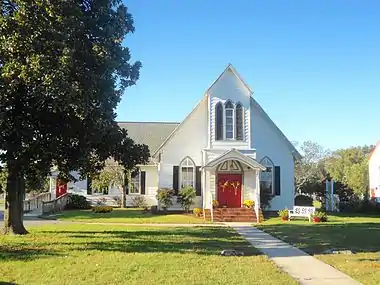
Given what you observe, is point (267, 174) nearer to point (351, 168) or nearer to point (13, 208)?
point (13, 208)

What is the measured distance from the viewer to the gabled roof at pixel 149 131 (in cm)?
4031

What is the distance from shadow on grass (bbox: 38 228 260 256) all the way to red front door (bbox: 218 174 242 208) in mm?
10035

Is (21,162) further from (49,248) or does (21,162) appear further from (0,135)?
(49,248)

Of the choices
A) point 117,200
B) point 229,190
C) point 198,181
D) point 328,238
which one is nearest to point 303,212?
point 229,190

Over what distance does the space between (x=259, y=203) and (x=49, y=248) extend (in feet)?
55.7

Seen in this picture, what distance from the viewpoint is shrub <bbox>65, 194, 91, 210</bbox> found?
121 feet

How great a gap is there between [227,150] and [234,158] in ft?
5.32

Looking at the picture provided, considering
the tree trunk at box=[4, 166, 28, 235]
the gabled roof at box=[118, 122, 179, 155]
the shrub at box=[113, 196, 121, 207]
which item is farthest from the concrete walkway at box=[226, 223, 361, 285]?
the gabled roof at box=[118, 122, 179, 155]

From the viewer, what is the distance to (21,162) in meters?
17.0

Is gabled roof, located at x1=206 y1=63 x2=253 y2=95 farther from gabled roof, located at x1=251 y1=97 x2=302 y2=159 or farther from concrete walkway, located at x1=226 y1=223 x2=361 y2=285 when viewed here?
concrete walkway, located at x1=226 y1=223 x2=361 y2=285

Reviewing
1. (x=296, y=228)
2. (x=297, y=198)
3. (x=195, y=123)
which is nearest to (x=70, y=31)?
(x=296, y=228)

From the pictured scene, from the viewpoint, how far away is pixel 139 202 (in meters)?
37.4

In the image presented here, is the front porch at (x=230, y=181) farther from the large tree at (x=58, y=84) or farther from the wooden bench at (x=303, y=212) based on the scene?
the large tree at (x=58, y=84)

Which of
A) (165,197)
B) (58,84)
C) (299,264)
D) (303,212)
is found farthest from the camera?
(165,197)
